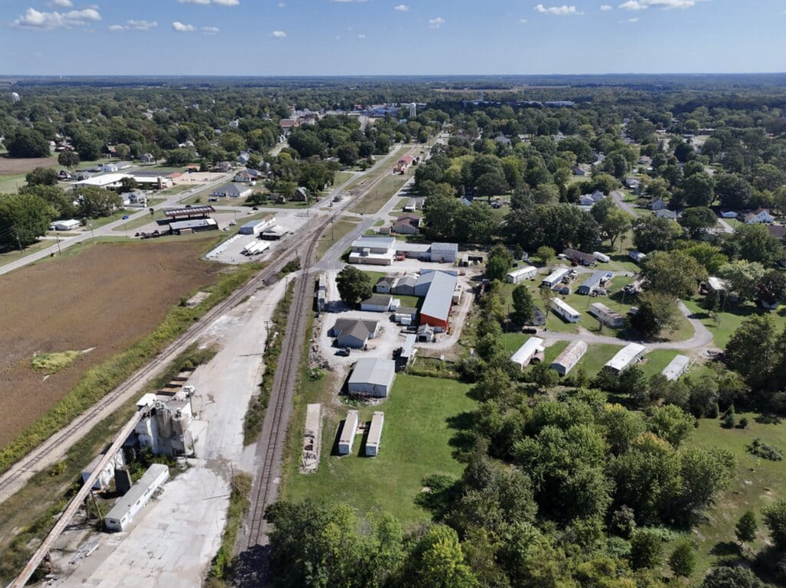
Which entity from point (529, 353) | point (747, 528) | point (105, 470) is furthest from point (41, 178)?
point (747, 528)

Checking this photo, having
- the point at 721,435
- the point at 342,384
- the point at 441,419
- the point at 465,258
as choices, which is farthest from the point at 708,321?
the point at 342,384

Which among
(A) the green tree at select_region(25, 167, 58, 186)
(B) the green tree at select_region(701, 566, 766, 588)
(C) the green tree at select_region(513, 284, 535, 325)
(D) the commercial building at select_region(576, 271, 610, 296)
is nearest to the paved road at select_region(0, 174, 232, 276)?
(A) the green tree at select_region(25, 167, 58, 186)

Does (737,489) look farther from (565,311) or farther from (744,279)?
(744,279)

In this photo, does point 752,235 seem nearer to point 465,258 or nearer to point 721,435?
point 465,258

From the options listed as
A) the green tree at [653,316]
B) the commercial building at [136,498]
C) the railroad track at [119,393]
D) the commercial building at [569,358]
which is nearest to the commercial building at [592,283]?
the green tree at [653,316]

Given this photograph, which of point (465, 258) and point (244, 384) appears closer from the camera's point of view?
point (244, 384)

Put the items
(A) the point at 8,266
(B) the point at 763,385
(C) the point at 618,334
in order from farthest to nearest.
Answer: (A) the point at 8,266 < (C) the point at 618,334 < (B) the point at 763,385
